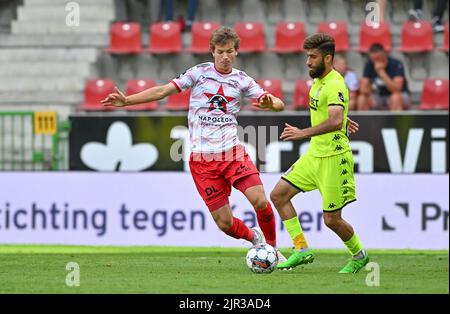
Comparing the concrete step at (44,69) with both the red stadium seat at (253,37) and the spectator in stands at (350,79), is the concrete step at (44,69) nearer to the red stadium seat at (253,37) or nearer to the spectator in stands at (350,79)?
the red stadium seat at (253,37)

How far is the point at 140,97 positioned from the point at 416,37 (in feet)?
30.5

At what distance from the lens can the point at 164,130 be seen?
52.1 feet

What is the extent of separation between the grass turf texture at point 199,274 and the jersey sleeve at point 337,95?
1.48m

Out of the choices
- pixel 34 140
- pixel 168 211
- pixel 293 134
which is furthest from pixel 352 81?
pixel 293 134

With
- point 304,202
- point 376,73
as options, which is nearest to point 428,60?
point 376,73

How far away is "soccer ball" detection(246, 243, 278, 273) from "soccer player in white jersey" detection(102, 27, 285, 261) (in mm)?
399

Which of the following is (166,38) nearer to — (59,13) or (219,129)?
(59,13)

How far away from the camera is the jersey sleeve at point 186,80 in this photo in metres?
9.73

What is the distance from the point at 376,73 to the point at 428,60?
1905 millimetres

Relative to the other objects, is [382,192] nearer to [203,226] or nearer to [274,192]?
[203,226]

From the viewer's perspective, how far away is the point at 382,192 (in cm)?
1444

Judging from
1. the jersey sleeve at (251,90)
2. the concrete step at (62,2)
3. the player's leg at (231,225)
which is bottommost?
the player's leg at (231,225)

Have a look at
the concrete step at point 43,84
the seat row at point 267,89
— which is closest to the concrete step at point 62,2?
the concrete step at point 43,84

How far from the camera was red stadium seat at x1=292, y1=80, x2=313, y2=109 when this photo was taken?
1680 cm
